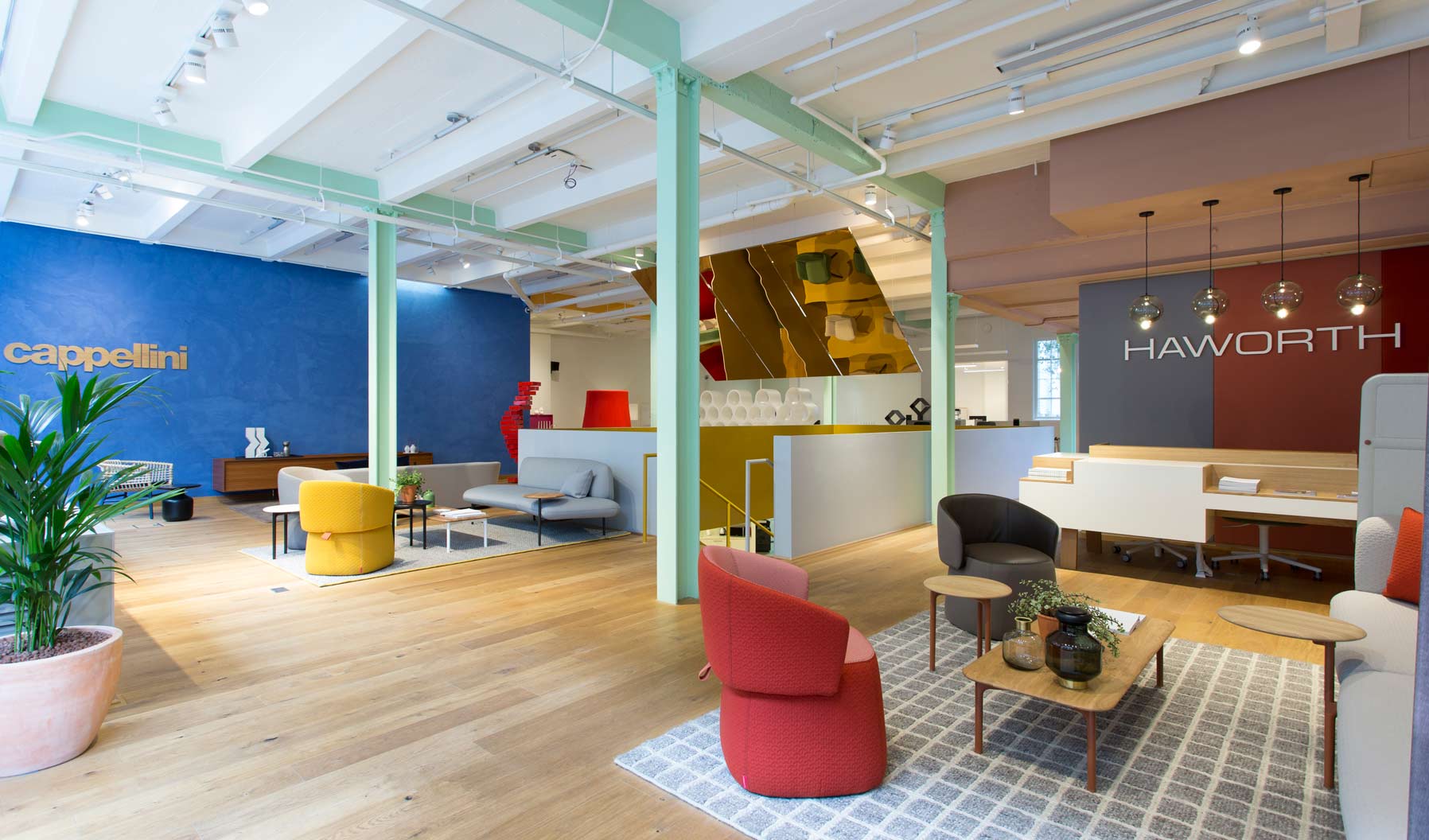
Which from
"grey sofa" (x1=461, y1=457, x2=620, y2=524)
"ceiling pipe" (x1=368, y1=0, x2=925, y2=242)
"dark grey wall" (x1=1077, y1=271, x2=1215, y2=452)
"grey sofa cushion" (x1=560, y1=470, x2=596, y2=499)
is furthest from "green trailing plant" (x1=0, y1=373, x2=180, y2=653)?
"dark grey wall" (x1=1077, y1=271, x2=1215, y2=452)

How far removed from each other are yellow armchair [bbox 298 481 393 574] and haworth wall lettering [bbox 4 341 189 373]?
737 cm

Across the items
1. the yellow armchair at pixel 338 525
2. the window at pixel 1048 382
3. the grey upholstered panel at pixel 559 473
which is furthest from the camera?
the window at pixel 1048 382

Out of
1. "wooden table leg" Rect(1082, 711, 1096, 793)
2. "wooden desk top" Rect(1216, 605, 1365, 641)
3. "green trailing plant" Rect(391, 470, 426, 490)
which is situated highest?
"green trailing plant" Rect(391, 470, 426, 490)

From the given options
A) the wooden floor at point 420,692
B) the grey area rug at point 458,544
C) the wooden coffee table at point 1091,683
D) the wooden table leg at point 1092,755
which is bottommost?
the wooden floor at point 420,692

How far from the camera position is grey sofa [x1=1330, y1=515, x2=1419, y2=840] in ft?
6.41

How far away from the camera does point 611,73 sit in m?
5.88

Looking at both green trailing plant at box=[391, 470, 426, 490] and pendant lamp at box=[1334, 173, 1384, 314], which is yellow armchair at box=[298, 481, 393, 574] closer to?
green trailing plant at box=[391, 470, 426, 490]

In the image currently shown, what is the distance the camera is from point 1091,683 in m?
2.97

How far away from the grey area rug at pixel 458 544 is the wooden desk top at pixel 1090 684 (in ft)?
18.7

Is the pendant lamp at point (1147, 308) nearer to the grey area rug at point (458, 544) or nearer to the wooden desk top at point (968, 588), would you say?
the wooden desk top at point (968, 588)

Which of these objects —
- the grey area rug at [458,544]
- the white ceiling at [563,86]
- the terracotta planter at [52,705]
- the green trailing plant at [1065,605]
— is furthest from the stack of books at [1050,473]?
the terracotta planter at [52,705]

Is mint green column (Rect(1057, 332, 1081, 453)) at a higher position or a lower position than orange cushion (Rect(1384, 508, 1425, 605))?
higher

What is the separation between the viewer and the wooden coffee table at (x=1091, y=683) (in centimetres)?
279

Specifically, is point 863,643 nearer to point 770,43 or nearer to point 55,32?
point 770,43
